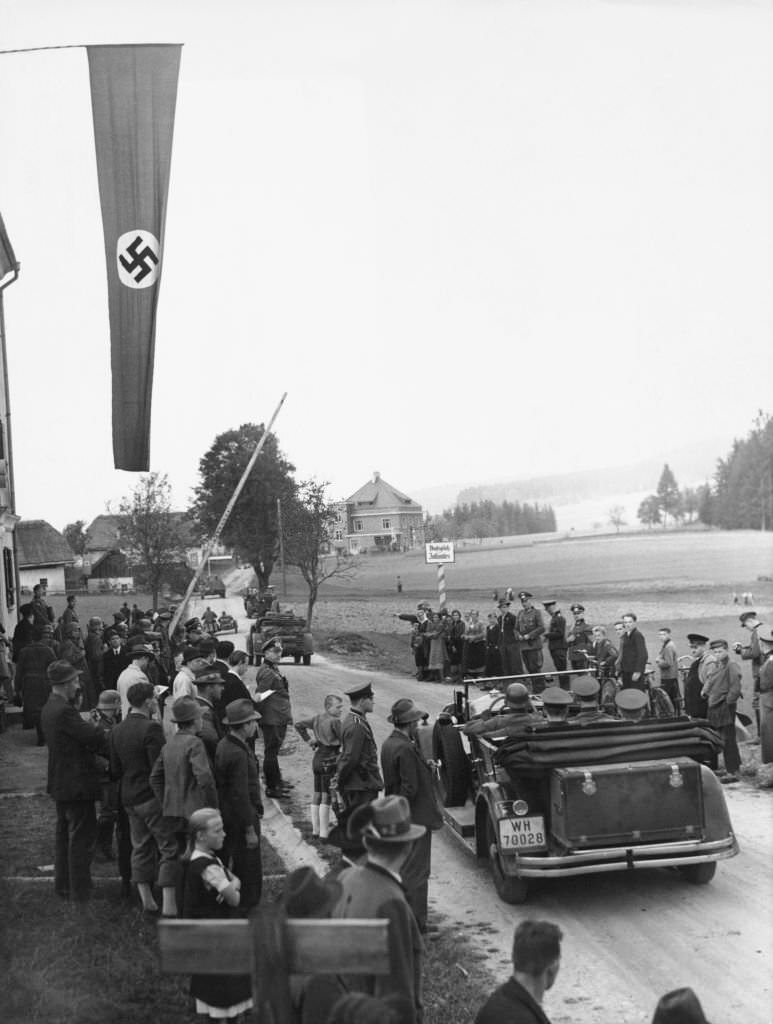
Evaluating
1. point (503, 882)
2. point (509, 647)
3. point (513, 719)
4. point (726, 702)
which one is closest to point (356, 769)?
point (503, 882)

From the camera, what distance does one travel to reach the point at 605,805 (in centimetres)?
744

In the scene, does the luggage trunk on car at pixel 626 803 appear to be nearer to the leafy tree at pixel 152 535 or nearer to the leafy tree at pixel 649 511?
the leafy tree at pixel 152 535

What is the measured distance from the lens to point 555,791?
7520mm

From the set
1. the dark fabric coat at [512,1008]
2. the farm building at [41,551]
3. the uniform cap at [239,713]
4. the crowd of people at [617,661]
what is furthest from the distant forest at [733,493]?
the dark fabric coat at [512,1008]

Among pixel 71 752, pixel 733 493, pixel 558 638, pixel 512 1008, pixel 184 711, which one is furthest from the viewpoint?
pixel 733 493

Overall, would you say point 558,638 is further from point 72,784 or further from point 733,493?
point 72,784

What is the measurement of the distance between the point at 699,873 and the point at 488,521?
830 inches

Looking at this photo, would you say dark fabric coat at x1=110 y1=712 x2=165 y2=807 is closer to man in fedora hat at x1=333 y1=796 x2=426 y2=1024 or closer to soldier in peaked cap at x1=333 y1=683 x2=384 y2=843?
soldier in peaked cap at x1=333 y1=683 x2=384 y2=843

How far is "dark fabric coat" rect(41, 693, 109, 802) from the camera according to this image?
710 cm

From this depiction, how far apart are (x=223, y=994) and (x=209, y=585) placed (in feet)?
99.1

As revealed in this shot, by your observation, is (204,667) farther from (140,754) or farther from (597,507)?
(597,507)

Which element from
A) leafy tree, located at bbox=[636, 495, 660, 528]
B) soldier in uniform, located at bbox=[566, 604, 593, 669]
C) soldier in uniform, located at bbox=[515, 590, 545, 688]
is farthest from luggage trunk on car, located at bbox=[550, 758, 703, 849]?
leafy tree, located at bbox=[636, 495, 660, 528]

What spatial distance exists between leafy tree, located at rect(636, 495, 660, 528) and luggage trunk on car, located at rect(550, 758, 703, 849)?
22085 mm

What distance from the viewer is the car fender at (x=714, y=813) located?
7664mm
